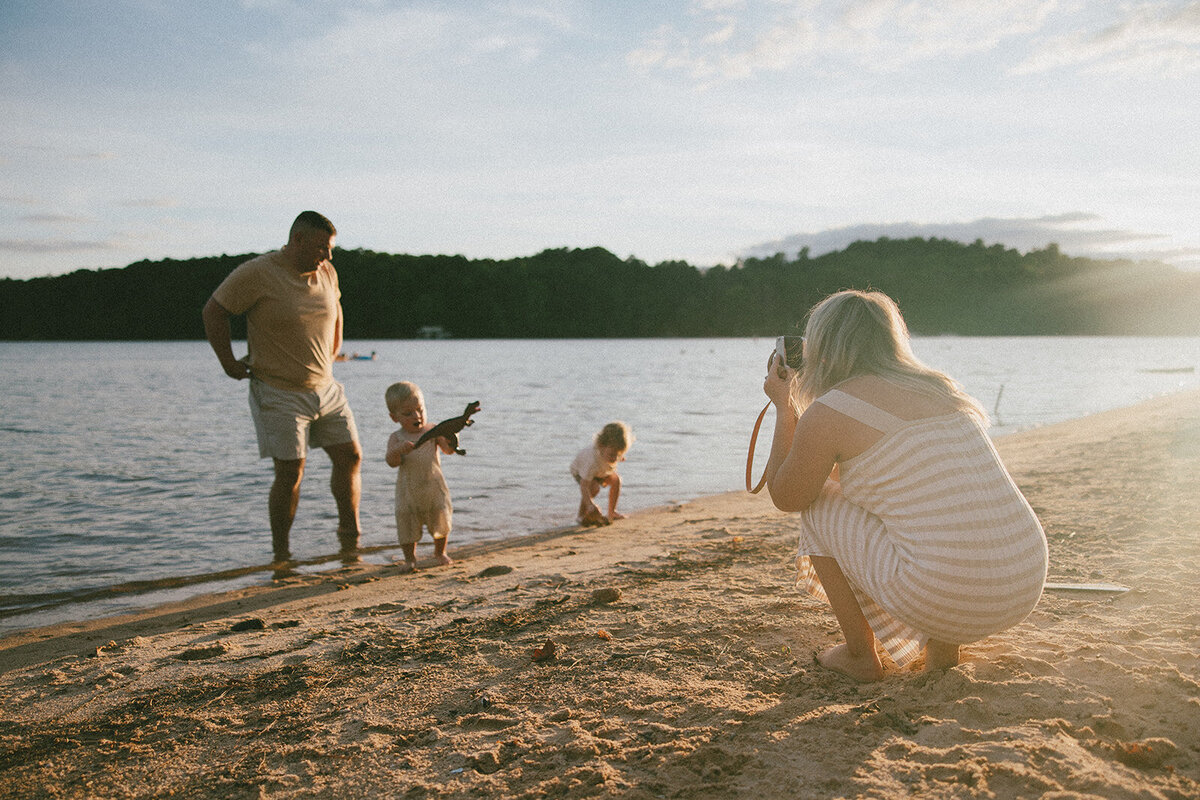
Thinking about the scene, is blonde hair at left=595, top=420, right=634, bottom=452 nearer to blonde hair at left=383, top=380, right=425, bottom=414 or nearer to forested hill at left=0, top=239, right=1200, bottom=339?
blonde hair at left=383, top=380, right=425, bottom=414

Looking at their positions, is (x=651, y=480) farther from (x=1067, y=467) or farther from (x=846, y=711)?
(x=846, y=711)

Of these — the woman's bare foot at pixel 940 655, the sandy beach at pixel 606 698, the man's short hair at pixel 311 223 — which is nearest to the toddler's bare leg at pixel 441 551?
the sandy beach at pixel 606 698

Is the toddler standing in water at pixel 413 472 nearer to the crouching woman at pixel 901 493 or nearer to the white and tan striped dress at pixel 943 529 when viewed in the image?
the crouching woman at pixel 901 493

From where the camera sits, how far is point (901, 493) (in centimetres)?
236

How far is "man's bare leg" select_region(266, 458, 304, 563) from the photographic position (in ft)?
16.9

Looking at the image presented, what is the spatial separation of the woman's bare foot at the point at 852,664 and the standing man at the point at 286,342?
3710 millimetres

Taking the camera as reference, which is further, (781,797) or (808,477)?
(808,477)

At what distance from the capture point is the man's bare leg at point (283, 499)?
516 cm

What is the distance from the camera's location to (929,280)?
376 ft

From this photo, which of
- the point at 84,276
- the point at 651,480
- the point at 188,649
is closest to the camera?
the point at 188,649

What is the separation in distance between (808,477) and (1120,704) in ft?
3.80

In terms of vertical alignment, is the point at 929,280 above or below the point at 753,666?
above

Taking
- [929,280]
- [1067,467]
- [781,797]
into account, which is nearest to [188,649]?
[781,797]

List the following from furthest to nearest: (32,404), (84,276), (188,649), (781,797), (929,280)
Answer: (929,280) < (84,276) < (32,404) < (188,649) < (781,797)
